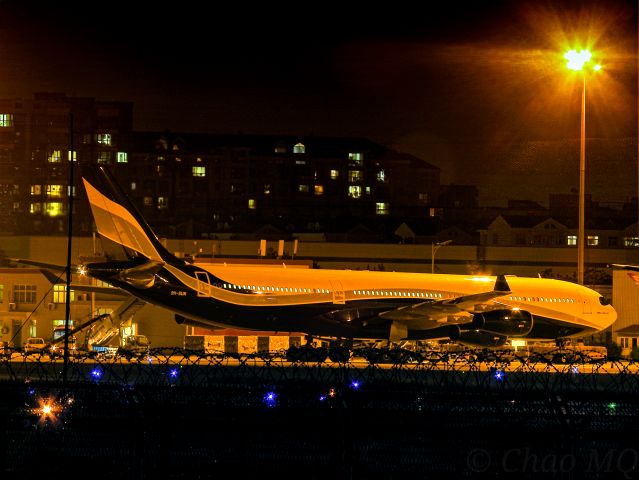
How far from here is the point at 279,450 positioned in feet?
57.8

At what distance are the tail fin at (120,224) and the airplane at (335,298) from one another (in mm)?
39

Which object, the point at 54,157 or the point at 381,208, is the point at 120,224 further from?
the point at 381,208

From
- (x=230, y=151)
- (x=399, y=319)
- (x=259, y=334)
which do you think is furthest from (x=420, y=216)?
(x=399, y=319)

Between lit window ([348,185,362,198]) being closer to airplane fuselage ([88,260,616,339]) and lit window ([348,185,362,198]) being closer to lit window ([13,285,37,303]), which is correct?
lit window ([13,285,37,303])

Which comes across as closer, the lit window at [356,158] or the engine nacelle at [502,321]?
the engine nacelle at [502,321]

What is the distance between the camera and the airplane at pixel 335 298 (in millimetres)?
41094

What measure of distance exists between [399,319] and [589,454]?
27942 millimetres

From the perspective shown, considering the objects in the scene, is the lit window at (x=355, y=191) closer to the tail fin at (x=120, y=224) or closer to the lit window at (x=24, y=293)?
the lit window at (x=24, y=293)

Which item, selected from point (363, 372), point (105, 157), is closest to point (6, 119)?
point (105, 157)

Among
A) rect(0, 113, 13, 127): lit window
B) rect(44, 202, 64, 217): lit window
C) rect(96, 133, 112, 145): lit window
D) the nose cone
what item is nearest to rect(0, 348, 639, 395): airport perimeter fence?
the nose cone

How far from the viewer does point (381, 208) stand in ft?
461

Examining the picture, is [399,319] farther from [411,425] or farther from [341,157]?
[341,157]

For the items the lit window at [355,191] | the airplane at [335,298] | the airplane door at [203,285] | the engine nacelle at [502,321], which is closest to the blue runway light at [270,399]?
the airplane at [335,298]

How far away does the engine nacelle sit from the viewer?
4503 centimetres
